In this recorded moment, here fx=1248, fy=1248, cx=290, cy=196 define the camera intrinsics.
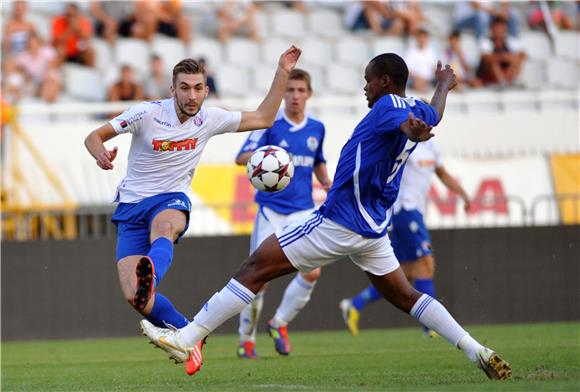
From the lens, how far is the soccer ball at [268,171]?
9875 mm

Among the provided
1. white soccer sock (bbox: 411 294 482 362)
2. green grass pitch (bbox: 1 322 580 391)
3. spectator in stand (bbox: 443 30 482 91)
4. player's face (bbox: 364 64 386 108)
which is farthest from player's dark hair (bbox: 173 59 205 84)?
spectator in stand (bbox: 443 30 482 91)

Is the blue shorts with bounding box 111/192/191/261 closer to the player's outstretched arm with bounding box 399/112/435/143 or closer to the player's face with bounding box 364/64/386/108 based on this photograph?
the player's face with bounding box 364/64/386/108

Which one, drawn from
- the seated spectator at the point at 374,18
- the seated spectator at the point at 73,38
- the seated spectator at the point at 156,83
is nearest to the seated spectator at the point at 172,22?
the seated spectator at the point at 73,38

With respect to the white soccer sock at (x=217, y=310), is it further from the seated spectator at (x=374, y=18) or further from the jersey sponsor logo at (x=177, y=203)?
the seated spectator at (x=374, y=18)

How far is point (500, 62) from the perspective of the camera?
21.6 metres

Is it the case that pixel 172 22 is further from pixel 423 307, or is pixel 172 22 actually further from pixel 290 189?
pixel 423 307

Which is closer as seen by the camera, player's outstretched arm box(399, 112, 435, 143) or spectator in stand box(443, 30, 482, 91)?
player's outstretched arm box(399, 112, 435, 143)

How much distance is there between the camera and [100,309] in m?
16.0

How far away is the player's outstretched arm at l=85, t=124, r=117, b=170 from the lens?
8.75m

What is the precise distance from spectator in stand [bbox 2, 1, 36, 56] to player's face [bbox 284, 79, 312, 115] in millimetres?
8653

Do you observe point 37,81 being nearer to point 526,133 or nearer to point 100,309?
point 100,309

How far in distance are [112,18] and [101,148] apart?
12711 millimetres

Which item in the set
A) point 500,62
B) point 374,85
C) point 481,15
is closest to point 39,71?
point 500,62

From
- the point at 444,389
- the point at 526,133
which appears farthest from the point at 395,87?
the point at 526,133
